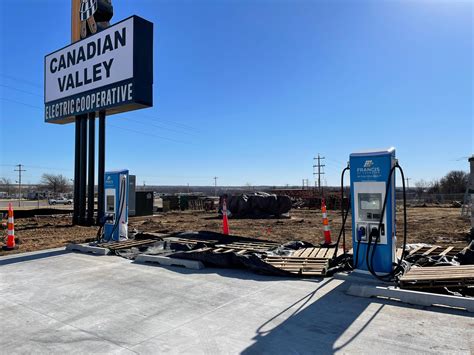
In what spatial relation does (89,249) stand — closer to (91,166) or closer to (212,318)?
(212,318)

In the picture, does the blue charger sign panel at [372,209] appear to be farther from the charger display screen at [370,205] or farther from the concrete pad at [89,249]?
the concrete pad at [89,249]

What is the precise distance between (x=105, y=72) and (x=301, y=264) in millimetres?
10642

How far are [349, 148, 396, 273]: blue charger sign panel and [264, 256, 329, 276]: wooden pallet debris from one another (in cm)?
66

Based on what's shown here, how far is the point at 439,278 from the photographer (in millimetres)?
5234

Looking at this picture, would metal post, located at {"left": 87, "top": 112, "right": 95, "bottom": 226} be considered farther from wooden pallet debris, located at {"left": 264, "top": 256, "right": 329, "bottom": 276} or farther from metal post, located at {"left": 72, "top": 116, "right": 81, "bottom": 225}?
wooden pallet debris, located at {"left": 264, "top": 256, "right": 329, "bottom": 276}

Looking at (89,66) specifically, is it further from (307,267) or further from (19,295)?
(307,267)

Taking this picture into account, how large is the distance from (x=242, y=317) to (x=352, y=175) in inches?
126

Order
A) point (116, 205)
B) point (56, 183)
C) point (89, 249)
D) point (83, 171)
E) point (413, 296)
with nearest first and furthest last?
point (413, 296), point (89, 249), point (116, 205), point (83, 171), point (56, 183)

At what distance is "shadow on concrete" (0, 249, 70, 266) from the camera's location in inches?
335

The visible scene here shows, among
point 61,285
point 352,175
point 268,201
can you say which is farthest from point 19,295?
point 268,201

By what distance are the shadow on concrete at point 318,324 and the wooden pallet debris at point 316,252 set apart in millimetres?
2035

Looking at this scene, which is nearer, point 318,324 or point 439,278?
point 318,324

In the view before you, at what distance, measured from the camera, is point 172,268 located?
24.6 ft

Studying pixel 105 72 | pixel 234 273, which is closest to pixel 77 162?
pixel 105 72
